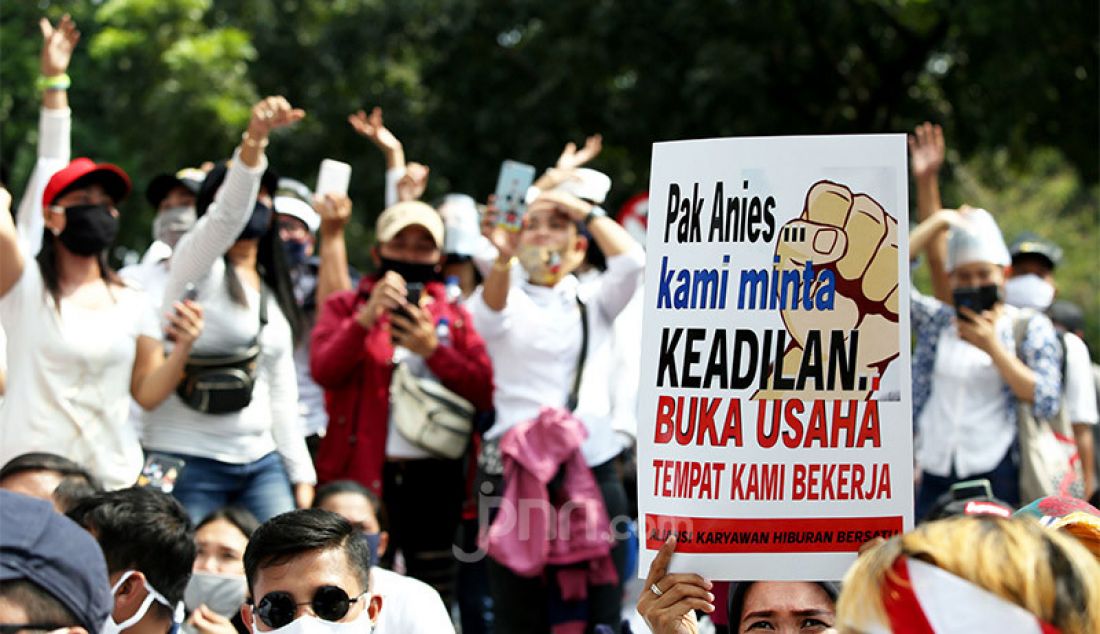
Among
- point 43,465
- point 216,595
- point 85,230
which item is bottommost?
point 216,595

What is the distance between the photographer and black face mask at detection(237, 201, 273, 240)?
253 inches

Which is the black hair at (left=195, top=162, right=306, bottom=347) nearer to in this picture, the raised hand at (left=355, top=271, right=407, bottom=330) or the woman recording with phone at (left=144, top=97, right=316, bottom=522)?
the woman recording with phone at (left=144, top=97, right=316, bottom=522)

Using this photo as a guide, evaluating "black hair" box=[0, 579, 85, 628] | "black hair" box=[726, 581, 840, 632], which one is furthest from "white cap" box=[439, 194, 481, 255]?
"black hair" box=[0, 579, 85, 628]

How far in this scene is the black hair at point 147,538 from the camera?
4664 millimetres

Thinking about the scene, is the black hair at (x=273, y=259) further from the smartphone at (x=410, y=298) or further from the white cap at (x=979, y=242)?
the white cap at (x=979, y=242)

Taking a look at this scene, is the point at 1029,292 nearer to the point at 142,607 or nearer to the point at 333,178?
the point at 333,178

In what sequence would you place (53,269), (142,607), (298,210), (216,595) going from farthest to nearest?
(298,210) < (53,269) < (216,595) < (142,607)

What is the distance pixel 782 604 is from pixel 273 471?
314cm

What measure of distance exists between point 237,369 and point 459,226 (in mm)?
2354

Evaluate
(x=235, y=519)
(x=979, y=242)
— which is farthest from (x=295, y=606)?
(x=979, y=242)

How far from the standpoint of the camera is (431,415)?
680cm

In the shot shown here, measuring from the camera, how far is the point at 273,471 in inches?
250

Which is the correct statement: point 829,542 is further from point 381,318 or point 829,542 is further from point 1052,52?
point 1052,52

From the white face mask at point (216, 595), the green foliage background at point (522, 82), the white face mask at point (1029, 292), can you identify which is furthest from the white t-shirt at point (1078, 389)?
the green foliage background at point (522, 82)
